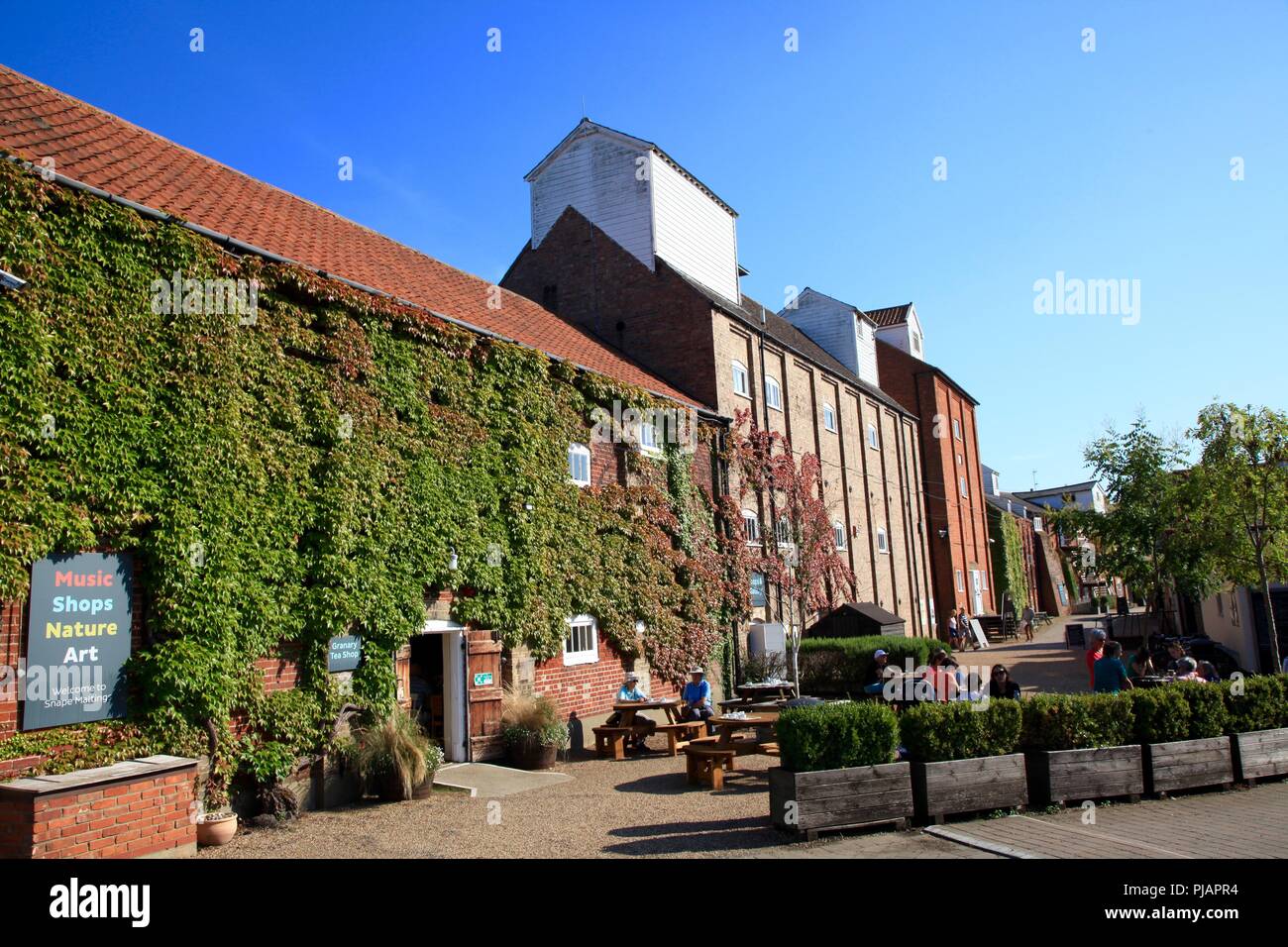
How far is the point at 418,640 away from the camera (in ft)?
47.8

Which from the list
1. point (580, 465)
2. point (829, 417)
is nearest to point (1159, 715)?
point (580, 465)

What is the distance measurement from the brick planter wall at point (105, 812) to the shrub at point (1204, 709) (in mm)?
10413

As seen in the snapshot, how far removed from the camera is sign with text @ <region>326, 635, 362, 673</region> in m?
11.0

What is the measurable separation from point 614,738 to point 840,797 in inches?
246

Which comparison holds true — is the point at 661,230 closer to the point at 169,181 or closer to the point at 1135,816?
the point at 169,181

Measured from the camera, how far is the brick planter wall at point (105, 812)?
7074mm

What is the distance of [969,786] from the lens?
8.65 metres

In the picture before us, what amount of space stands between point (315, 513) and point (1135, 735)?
975 cm

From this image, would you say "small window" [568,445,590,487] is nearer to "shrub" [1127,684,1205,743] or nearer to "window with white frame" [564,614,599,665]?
"window with white frame" [564,614,599,665]

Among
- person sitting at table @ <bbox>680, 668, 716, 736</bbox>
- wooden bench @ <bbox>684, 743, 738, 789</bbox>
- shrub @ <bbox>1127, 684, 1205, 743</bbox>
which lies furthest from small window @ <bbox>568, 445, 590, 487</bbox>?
shrub @ <bbox>1127, 684, 1205, 743</bbox>

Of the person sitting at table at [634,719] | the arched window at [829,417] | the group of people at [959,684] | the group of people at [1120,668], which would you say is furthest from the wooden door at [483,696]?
the arched window at [829,417]

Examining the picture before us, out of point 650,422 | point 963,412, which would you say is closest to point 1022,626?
point 963,412

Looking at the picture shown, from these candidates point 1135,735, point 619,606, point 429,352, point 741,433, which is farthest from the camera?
point 741,433

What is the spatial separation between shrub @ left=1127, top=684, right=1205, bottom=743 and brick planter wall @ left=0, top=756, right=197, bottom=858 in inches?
380
